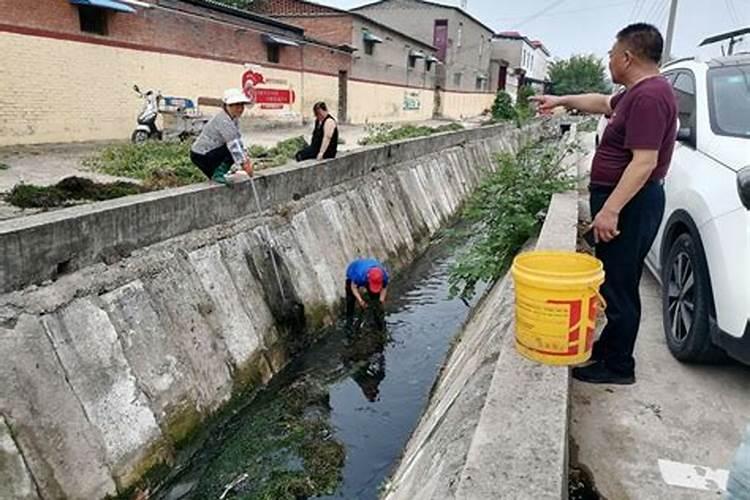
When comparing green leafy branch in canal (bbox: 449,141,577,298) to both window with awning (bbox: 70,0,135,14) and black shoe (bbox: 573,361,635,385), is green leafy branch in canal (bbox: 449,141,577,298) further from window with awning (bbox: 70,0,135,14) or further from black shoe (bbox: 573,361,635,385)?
window with awning (bbox: 70,0,135,14)

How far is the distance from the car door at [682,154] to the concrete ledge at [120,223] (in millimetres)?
4352

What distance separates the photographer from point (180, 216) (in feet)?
19.4

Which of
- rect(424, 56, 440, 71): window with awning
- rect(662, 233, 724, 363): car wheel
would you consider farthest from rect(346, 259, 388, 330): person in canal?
rect(424, 56, 440, 71): window with awning

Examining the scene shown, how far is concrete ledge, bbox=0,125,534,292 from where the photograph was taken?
415cm

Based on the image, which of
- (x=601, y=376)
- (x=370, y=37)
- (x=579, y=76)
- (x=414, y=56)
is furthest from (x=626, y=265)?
(x=579, y=76)

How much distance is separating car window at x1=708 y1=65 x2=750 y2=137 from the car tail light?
0.45 metres

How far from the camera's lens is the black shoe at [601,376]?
3176 millimetres

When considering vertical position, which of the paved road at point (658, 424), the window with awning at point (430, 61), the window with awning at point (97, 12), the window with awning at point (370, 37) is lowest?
the paved road at point (658, 424)

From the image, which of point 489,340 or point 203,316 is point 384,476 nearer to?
point 489,340

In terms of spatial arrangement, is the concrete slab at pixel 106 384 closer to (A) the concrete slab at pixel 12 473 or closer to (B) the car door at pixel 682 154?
(A) the concrete slab at pixel 12 473

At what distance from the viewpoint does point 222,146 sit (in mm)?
6645

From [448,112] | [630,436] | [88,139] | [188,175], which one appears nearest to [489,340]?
[630,436]

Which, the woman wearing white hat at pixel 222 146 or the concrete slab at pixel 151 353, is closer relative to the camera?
the concrete slab at pixel 151 353

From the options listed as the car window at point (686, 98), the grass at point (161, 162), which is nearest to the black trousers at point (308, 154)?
the grass at point (161, 162)
